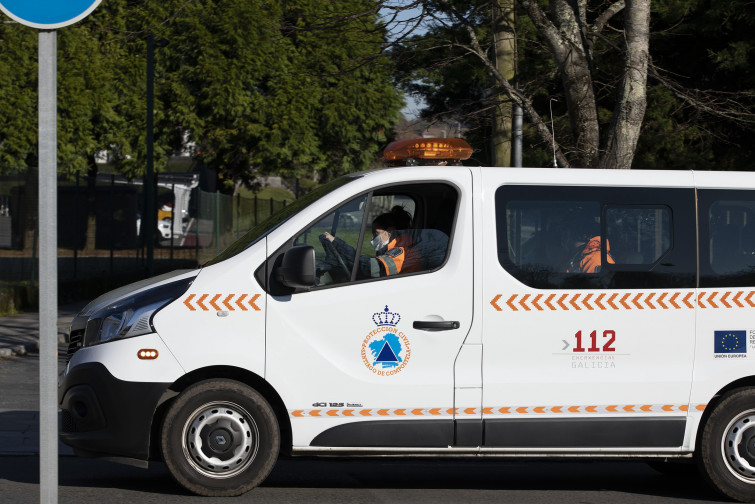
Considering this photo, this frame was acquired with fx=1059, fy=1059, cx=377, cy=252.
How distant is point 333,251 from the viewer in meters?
6.80

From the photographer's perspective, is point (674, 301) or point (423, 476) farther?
point (423, 476)

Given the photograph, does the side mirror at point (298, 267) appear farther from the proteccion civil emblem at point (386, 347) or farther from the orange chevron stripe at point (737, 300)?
the orange chevron stripe at point (737, 300)

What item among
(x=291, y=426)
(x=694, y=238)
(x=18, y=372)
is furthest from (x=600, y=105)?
(x=291, y=426)

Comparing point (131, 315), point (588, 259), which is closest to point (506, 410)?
A: point (588, 259)

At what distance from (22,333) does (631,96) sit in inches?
392

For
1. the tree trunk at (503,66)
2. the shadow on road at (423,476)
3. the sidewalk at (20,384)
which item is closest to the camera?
the shadow on road at (423,476)

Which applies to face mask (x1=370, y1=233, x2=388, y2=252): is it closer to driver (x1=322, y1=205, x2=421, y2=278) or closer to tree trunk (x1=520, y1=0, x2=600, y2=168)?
driver (x1=322, y1=205, x2=421, y2=278)

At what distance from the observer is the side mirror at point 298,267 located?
651 cm

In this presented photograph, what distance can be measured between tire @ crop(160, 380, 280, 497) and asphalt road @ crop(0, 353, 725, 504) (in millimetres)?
153

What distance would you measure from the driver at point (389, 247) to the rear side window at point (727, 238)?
1905 mm

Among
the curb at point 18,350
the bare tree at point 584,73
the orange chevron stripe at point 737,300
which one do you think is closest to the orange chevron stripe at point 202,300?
the orange chevron stripe at point 737,300

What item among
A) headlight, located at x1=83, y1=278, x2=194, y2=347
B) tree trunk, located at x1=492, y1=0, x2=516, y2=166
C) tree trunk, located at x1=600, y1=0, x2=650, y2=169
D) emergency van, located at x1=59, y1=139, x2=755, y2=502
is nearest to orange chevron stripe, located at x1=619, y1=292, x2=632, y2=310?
emergency van, located at x1=59, y1=139, x2=755, y2=502

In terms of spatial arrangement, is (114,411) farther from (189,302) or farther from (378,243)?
(378,243)

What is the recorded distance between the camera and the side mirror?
6508mm
